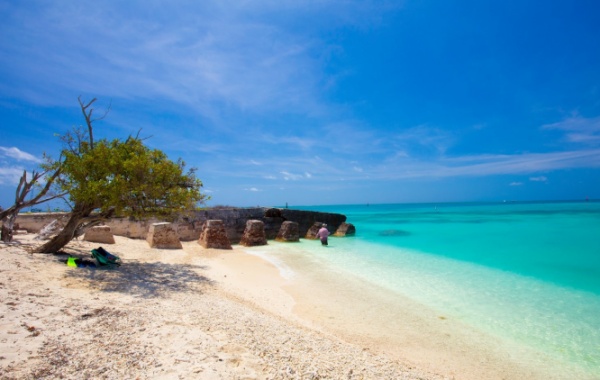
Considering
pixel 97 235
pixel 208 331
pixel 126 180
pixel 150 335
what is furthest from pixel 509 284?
pixel 97 235

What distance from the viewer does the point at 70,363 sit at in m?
2.61

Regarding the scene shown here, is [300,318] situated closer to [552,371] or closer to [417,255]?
[552,371]

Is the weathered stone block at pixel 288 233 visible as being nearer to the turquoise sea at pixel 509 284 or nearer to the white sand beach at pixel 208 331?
the turquoise sea at pixel 509 284

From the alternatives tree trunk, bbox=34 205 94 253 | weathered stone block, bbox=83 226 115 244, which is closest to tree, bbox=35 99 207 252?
tree trunk, bbox=34 205 94 253

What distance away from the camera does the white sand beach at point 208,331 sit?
2.70 meters

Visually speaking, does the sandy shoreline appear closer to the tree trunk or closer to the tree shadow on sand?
the tree shadow on sand

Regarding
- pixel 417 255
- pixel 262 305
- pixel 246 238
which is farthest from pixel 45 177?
pixel 417 255

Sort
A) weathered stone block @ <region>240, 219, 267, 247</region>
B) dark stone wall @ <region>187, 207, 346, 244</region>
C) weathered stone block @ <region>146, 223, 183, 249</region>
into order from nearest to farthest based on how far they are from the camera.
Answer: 1. weathered stone block @ <region>146, 223, 183, 249</region>
2. weathered stone block @ <region>240, 219, 267, 247</region>
3. dark stone wall @ <region>187, 207, 346, 244</region>

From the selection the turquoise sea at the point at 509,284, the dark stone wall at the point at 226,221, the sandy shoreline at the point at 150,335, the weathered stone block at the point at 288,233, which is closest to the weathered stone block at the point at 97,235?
the dark stone wall at the point at 226,221

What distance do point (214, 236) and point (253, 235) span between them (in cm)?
228

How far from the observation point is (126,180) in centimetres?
656

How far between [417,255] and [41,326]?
11268mm

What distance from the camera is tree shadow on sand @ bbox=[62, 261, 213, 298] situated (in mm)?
5062

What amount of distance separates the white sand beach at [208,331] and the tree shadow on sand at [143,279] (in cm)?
2
